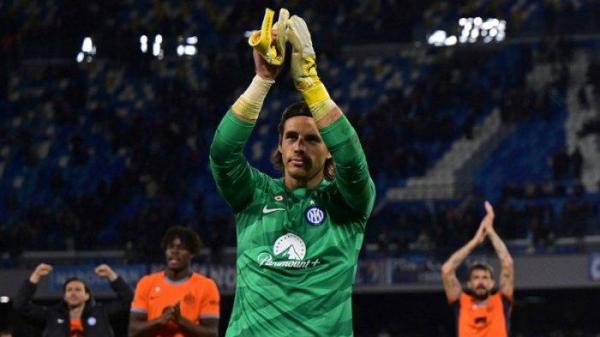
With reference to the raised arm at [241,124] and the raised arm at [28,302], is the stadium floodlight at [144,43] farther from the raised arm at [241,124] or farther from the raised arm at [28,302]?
the raised arm at [241,124]

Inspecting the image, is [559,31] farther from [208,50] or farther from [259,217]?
[259,217]

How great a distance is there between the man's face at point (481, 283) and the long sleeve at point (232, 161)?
21.3 ft

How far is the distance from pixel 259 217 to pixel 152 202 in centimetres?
1969

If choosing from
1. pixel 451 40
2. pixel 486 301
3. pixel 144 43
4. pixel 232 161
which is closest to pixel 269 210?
pixel 232 161

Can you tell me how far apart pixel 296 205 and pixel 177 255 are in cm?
429

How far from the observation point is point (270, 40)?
354 centimetres

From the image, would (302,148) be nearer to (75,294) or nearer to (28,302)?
(75,294)

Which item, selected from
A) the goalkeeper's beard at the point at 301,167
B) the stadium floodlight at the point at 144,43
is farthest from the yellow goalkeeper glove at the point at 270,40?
the stadium floodlight at the point at 144,43

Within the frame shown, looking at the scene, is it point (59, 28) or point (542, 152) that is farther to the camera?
point (59, 28)

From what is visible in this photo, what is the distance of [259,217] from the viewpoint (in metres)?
3.72

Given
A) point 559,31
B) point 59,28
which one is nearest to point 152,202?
point 59,28

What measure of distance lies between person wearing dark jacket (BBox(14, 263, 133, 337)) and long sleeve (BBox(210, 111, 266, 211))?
5.26 metres

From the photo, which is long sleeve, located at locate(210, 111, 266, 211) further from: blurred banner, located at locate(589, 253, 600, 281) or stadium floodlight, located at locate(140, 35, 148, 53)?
stadium floodlight, located at locate(140, 35, 148, 53)

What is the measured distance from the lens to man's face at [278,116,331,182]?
370 centimetres
